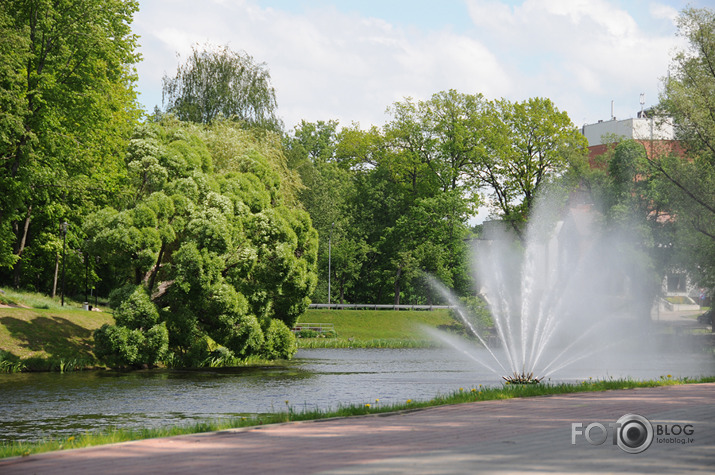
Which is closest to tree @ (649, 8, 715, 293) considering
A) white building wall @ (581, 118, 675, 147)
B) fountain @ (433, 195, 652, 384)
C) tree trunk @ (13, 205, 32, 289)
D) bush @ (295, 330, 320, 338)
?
fountain @ (433, 195, 652, 384)

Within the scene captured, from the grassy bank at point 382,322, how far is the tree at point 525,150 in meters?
10.0

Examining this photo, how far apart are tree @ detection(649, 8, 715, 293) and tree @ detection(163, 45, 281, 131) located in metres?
26.8

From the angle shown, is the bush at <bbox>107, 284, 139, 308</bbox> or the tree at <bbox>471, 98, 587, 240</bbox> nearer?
the bush at <bbox>107, 284, 139, 308</bbox>

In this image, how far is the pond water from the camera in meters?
17.4

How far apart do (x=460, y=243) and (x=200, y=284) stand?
126 feet

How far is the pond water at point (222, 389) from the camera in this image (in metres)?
17.4

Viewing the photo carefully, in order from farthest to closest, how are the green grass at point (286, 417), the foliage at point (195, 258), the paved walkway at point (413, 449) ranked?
the foliage at point (195, 258) < the green grass at point (286, 417) < the paved walkway at point (413, 449)

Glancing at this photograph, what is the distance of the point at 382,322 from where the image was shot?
203 ft

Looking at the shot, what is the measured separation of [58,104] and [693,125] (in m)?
32.1

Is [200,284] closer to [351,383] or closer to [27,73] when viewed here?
[351,383]

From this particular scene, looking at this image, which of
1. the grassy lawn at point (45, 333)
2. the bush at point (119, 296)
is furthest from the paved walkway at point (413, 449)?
the grassy lawn at point (45, 333)

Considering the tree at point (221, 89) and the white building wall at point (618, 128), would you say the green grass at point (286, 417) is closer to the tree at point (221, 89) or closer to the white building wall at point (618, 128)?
the tree at point (221, 89)

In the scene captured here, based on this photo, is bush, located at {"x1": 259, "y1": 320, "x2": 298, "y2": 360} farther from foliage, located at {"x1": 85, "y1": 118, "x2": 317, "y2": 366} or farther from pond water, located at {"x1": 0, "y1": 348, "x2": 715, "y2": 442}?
pond water, located at {"x1": 0, "y1": 348, "x2": 715, "y2": 442}

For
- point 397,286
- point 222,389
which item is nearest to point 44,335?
point 222,389
